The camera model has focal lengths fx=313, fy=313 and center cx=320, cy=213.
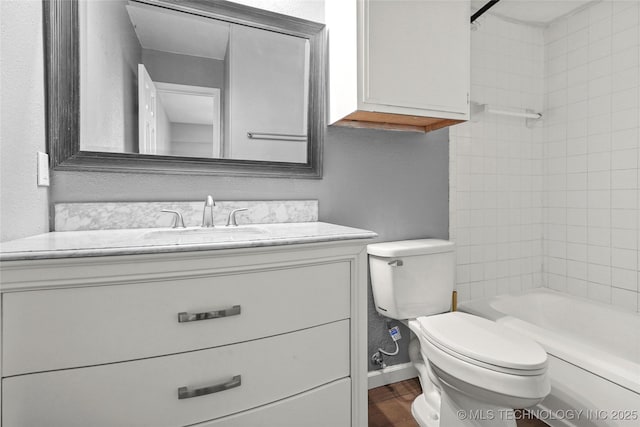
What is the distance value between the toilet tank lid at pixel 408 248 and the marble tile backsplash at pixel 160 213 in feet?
1.16

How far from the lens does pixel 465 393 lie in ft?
3.71

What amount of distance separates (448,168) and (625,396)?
1.27 m

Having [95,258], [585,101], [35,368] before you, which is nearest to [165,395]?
[35,368]

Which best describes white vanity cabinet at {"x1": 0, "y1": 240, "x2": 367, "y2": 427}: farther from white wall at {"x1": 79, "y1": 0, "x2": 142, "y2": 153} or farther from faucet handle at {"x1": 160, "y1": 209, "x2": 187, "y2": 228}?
white wall at {"x1": 79, "y1": 0, "x2": 142, "y2": 153}

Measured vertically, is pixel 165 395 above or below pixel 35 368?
below

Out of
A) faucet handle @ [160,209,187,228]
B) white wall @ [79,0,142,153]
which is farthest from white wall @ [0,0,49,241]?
faucet handle @ [160,209,187,228]

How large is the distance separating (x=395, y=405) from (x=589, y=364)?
0.86 metres

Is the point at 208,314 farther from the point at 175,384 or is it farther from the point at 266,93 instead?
the point at 266,93

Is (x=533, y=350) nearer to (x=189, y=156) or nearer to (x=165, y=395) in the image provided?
(x=165, y=395)

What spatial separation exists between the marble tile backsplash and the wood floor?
100 centimetres

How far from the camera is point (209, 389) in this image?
845mm

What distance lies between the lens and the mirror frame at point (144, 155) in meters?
1.15

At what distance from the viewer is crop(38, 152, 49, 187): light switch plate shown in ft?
3.53

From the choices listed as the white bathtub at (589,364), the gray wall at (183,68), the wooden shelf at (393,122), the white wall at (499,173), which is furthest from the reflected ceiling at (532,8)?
the white bathtub at (589,364)
